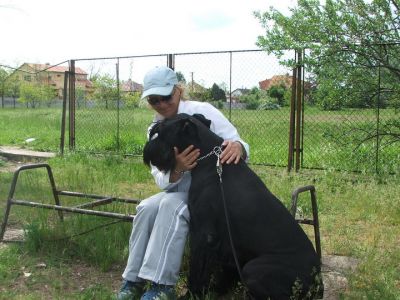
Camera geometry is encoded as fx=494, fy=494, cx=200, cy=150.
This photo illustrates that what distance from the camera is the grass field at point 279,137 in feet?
19.5

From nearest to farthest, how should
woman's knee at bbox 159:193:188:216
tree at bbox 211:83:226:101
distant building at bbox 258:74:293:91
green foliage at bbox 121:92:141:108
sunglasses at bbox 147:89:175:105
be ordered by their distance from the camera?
woman's knee at bbox 159:193:188:216
sunglasses at bbox 147:89:175:105
distant building at bbox 258:74:293:91
tree at bbox 211:83:226:101
green foliage at bbox 121:92:141:108

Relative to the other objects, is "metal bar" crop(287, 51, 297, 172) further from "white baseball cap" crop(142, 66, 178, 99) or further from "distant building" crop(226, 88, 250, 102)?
"white baseball cap" crop(142, 66, 178, 99)

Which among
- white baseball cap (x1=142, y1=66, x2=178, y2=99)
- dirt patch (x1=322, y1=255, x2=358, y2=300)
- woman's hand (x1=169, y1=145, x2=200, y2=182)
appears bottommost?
dirt patch (x1=322, y1=255, x2=358, y2=300)

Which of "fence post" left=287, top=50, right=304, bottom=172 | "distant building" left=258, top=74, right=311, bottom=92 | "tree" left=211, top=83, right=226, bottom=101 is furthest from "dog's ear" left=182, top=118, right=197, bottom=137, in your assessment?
"tree" left=211, top=83, right=226, bottom=101

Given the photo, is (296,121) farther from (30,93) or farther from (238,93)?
(30,93)

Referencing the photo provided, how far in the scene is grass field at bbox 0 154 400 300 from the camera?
10.4ft

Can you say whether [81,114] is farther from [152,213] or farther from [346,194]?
[152,213]

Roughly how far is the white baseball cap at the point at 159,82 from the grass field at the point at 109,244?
1.14 m

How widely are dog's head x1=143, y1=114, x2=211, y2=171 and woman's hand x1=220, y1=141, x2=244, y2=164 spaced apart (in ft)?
0.51

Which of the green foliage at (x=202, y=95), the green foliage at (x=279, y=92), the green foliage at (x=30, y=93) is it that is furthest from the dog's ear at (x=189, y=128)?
the green foliage at (x=30, y=93)

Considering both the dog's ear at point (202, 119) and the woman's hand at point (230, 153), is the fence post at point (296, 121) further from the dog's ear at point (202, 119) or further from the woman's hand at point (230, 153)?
the woman's hand at point (230, 153)

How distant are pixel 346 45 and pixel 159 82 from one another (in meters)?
2.89

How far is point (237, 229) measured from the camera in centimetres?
260

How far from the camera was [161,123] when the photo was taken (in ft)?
9.36
